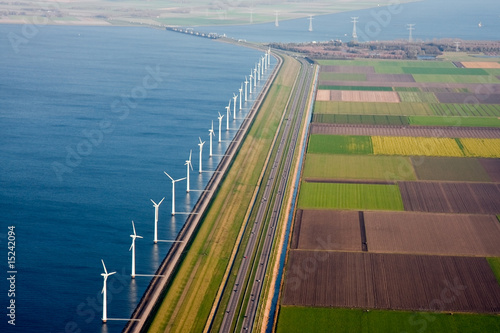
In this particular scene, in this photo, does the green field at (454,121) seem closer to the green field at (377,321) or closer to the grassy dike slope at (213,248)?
the grassy dike slope at (213,248)

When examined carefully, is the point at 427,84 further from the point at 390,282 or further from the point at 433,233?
the point at 390,282

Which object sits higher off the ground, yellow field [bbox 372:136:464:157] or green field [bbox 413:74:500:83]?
green field [bbox 413:74:500:83]

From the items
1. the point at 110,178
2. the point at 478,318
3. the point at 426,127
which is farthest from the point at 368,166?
the point at 478,318

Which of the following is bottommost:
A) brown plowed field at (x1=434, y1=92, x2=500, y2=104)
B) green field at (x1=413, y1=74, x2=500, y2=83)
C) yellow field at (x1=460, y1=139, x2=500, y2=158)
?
yellow field at (x1=460, y1=139, x2=500, y2=158)

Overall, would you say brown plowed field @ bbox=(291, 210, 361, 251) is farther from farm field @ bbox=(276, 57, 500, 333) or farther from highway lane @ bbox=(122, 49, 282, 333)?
highway lane @ bbox=(122, 49, 282, 333)

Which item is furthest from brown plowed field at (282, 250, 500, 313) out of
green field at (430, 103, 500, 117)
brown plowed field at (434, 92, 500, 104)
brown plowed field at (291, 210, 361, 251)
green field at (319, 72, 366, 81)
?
green field at (319, 72, 366, 81)

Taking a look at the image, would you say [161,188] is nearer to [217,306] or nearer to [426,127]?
[217,306]
